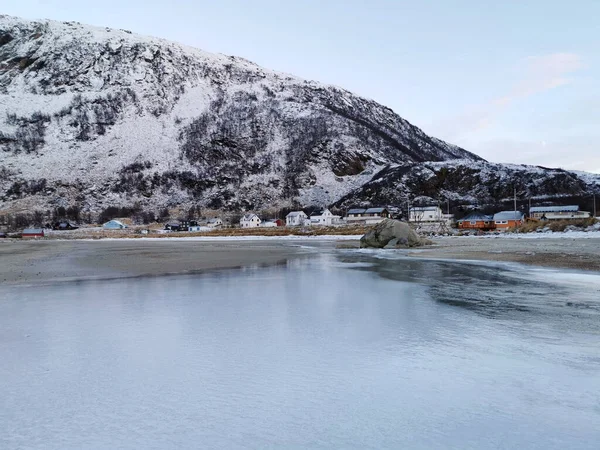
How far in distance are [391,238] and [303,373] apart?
33.8 meters

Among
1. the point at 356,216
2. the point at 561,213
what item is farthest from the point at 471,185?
the point at 561,213

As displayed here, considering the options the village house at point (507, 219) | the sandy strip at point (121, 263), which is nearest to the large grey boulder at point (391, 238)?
the sandy strip at point (121, 263)

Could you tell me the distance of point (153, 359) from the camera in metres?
6.49

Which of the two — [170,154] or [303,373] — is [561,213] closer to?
[303,373]

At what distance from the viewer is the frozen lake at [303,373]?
420 centimetres

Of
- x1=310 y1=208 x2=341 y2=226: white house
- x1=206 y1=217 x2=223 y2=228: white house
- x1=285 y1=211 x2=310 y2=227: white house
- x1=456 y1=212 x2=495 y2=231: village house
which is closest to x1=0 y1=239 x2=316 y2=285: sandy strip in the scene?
x1=456 y1=212 x2=495 y2=231: village house

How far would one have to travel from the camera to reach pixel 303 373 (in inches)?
229

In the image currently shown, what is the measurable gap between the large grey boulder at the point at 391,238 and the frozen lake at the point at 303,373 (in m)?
26.1

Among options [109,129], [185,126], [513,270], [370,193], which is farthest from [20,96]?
[513,270]

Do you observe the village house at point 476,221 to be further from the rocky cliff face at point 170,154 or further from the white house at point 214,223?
the rocky cliff face at point 170,154

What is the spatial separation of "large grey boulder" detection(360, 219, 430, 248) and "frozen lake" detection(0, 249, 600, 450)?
26147mm

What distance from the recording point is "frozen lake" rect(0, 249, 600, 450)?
13.8 ft

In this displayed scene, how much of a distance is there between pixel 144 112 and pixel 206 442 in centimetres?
21107

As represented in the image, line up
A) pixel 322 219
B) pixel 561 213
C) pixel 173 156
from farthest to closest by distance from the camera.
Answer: pixel 173 156 < pixel 322 219 < pixel 561 213
